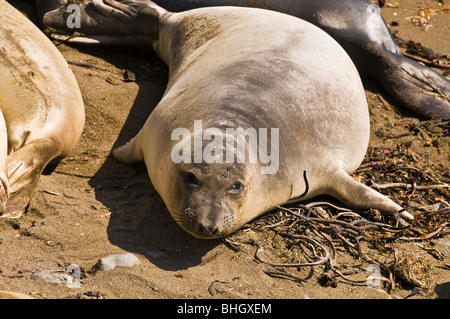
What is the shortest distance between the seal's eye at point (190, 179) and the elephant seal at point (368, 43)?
2640mm

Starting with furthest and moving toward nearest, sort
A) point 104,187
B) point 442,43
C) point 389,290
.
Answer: point 442,43
point 104,187
point 389,290

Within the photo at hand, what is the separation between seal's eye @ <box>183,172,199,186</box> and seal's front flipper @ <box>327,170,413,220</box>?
1101 millimetres

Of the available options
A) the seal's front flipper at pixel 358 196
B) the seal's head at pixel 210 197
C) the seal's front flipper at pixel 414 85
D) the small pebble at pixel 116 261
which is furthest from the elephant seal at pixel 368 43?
the small pebble at pixel 116 261

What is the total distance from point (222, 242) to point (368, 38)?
2796mm

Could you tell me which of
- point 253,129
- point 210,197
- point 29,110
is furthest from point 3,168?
point 253,129

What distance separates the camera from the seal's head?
3.52 m

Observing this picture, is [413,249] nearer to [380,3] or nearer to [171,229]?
[171,229]

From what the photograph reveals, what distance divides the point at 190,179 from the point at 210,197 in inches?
5.8

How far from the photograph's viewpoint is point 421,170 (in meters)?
4.88

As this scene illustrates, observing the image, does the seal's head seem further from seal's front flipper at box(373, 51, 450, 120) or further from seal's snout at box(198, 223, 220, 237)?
seal's front flipper at box(373, 51, 450, 120)

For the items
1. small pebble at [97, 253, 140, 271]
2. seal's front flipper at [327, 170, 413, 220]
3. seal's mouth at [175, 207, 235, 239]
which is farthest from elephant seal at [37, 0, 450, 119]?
small pebble at [97, 253, 140, 271]

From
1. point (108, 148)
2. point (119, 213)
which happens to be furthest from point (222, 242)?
point (108, 148)

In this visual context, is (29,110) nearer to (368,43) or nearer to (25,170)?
(25,170)

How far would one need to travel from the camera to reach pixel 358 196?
14.1ft
